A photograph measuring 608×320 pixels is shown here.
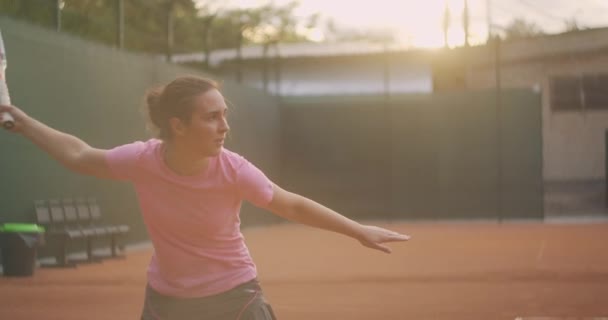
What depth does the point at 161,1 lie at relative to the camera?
2067cm

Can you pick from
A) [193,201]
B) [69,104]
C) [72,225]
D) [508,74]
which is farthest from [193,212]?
[508,74]

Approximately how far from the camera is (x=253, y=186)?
368 centimetres

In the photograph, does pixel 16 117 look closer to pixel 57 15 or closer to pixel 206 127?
pixel 206 127

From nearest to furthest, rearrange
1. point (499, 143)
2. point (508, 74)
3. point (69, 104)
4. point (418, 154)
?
point (69, 104), point (499, 143), point (418, 154), point (508, 74)

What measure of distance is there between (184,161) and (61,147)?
1.50 ft

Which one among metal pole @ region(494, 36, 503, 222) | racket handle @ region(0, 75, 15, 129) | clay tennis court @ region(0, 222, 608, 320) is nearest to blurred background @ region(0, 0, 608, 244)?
metal pole @ region(494, 36, 503, 222)

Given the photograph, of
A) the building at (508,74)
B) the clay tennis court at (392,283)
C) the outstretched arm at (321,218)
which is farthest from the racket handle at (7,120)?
the building at (508,74)

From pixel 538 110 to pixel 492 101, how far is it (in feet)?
3.68

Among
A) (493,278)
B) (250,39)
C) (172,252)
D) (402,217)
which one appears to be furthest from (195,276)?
(250,39)

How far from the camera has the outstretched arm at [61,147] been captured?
3707mm

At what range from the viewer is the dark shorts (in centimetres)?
367

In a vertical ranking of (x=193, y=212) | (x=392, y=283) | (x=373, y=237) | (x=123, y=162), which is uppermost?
(x=123, y=162)

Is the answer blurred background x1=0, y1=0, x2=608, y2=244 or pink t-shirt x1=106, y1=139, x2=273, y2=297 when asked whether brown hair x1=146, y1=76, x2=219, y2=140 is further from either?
blurred background x1=0, y1=0, x2=608, y2=244

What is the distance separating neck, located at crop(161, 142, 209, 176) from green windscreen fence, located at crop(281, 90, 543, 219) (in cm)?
2102
